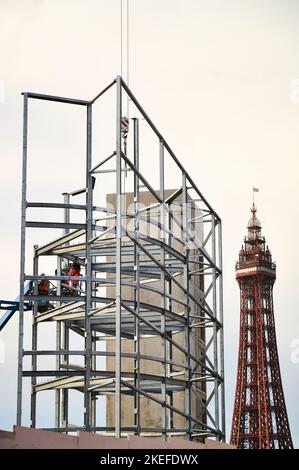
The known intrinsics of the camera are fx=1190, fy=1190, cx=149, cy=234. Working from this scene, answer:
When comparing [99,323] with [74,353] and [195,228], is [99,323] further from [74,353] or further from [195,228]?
[195,228]

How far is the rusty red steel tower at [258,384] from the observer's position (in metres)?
138

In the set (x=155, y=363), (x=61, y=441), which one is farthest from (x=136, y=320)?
(x=155, y=363)

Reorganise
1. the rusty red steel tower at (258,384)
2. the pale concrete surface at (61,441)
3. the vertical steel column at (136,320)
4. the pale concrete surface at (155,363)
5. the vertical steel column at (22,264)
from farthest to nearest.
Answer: the rusty red steel tower at (258,384)
the pale concrete surface at (155,363)
the vertical steel column at (136,320)
the vertical steel column at (22,264)
the pale concrete surface at (61,441)

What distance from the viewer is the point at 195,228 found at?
4922 cm

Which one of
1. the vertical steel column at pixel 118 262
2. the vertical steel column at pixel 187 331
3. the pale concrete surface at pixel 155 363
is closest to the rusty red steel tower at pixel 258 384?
the pale concrete surface at pixel 155 363

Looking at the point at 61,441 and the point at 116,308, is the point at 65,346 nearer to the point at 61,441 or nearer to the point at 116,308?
the point at 116,308

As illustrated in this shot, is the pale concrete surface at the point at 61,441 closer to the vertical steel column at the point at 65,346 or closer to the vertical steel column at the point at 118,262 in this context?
the vertical steel column at the point at 118,262

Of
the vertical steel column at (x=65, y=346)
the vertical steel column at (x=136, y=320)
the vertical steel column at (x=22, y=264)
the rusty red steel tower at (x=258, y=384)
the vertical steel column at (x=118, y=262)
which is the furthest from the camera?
the rusty red steel tower at (x=258, y=384)

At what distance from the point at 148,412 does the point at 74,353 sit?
13442 millimetres

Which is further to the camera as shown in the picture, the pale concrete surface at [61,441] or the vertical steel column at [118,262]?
the vertical steel column at [118,262]

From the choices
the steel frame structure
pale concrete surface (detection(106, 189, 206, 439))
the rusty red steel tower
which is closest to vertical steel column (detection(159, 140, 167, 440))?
the steel frame structure

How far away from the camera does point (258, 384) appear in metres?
141

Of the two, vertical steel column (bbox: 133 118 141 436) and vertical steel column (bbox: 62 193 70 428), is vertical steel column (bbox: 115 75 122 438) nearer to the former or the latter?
vertical steel column (bbox: 133 118 141 436)
